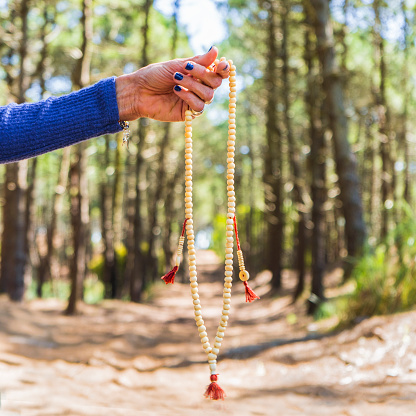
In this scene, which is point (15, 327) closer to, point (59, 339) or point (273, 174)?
point (59, 339)

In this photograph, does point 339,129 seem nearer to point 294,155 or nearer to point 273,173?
point 294,155

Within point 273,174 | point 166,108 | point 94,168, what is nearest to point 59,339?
point 166,108

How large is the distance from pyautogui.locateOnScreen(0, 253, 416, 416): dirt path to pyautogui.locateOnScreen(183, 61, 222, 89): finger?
308 centimetres

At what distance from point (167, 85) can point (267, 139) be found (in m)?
14.5

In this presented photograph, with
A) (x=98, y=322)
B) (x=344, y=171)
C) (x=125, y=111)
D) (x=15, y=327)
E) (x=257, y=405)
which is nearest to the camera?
(x=125, y=111)

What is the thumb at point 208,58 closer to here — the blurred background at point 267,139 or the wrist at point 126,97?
the wrist at point 126,97

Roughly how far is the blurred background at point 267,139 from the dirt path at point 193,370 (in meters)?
0.98

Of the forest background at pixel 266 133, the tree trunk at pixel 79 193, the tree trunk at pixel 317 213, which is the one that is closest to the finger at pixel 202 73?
the forest background at pixel 266 133

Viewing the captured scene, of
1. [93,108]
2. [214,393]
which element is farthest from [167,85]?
[214,393]

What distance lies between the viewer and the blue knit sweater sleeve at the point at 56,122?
2.02m

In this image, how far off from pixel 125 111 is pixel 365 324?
522cm

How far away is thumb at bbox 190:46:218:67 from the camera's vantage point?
2019 millimetres

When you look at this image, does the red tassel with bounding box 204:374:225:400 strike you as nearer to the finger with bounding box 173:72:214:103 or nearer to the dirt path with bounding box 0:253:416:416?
the finger with bounding box 173:72:214:103

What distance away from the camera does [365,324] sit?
6.31m
